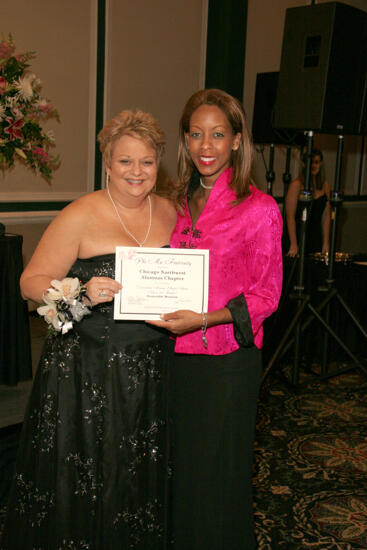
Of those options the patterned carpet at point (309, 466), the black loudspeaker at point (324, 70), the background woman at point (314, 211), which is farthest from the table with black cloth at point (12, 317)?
the background woman at point (314, 211)

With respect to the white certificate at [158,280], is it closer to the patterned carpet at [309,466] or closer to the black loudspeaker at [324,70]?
the patterned carpet at [309,466]

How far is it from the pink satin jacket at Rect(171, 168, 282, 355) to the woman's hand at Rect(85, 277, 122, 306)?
Answer: 0.30 m

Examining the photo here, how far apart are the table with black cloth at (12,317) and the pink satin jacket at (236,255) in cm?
223

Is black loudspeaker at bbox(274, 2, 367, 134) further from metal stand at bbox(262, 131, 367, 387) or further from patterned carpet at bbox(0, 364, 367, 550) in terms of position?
patterned carpet at bbox(0, 364, 367, 550)

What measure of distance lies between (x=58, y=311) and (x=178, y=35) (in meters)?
5.12

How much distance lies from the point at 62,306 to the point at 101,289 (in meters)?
0.13

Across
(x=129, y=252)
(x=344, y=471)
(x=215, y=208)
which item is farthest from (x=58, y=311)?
(x=344, y=471)

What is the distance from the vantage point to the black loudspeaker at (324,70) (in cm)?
365

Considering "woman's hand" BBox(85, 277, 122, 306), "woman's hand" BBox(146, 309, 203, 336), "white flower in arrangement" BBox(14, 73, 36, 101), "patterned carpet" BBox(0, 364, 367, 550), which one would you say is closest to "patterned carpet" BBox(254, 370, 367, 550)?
"patterned carpet" BBox(0, 364, 367, 550)

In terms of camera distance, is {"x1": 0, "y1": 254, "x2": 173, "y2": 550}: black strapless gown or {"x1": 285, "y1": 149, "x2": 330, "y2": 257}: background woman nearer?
{"x1": 0, "y1": 254, "x2": 173, "y2": 550}: black strapless gown

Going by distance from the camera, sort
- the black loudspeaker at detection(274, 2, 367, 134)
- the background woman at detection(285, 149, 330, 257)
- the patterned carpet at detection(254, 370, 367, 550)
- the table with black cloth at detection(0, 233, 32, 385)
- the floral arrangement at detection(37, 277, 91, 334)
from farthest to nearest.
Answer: the background woman at detection(285, 149, 330, 257), the table with black cloth at detection(0, 233, 32, 385), the black loudspeaker at detection(274, 2, 367, 134), the patterned carpet at detection(254, 370, 367, 550), the floral arrangement at detection(37, 277, 91, 334)

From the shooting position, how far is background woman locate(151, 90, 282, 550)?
1.93 meters

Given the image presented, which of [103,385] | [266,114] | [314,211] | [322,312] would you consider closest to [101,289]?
[103,385]

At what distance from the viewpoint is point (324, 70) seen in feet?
12.0
